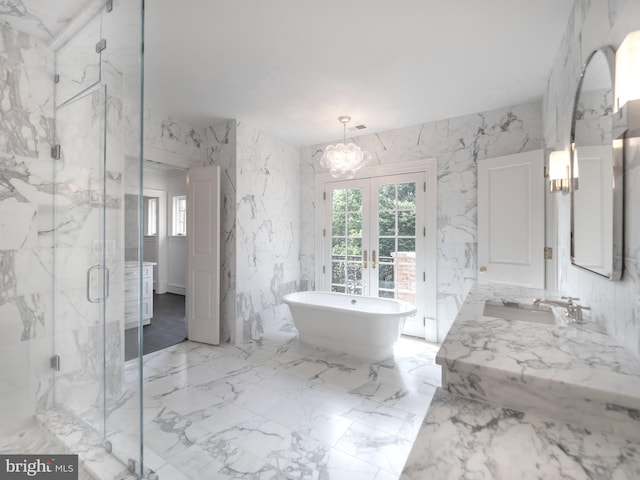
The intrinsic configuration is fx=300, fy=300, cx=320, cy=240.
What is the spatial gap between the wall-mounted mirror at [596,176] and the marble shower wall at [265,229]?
302 centimetres

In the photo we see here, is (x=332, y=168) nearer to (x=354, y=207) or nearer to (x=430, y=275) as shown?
(x=354, y=207)

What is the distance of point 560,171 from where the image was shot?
1.83 meters

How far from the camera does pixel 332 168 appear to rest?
117 inches

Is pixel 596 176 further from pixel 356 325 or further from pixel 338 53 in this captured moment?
pixel 356 325

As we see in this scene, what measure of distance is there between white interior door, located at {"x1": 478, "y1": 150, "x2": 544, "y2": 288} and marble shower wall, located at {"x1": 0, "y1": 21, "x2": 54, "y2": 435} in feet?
12.4

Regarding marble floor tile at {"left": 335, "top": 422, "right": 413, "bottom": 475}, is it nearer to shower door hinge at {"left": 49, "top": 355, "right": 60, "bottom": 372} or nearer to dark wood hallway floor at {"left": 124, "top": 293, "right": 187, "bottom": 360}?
shower door hinge at {"left": 49, "top": 355, "right": 60, "bottom": 372}

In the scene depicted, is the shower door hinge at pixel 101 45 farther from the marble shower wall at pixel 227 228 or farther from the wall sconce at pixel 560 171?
the wall sconce at pixel 560 171

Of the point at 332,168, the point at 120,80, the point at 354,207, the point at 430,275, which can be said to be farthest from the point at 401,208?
the point at 120,80

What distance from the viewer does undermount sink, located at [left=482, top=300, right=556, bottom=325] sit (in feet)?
5.51

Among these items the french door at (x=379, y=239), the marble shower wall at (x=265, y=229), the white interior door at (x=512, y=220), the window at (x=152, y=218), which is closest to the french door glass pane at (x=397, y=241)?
the french door at (x=379, y=239)

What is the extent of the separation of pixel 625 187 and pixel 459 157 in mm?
2518

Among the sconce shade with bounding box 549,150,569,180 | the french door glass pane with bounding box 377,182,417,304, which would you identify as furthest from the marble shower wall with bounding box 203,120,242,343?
the sconce shade with bounding box 549,150,569,180

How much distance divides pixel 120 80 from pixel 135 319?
4.65ft

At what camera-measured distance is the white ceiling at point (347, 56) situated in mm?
1809
